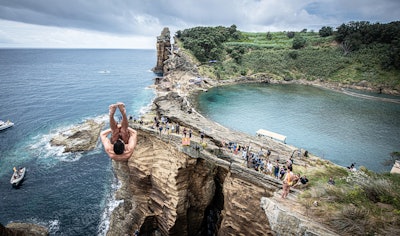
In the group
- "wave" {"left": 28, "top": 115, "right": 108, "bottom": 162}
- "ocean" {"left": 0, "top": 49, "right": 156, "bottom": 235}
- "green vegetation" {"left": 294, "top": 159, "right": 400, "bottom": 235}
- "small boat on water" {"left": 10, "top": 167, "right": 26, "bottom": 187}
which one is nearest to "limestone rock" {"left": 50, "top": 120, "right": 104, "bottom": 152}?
"wave" {"left": 28, "top": 115, "right": 108, "bottom": 162}

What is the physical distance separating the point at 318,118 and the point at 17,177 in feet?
198

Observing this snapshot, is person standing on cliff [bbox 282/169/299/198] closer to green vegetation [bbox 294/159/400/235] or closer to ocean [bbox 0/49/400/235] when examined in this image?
green vegetation [bbox 294/159/400/235]

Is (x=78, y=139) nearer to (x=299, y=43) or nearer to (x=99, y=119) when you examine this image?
(x=99, y=119)

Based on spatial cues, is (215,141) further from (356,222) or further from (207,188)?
(356,222)

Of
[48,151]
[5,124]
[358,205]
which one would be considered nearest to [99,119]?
[48,151]

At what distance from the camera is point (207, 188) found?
20.8m

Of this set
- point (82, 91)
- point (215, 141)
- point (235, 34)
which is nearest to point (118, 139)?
point (215, 141)

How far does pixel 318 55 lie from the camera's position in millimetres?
94375

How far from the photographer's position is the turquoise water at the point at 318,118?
120 feet

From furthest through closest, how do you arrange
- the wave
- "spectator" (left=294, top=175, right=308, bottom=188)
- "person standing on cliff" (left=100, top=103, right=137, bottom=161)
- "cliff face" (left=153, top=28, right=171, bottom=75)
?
1. "cliff face" (left=153, top=28, right=171, bottom=75)
2. the wave
3. "spectator" (left=294, top=175, right=308, bottom=188)
4. "person standing on cliff" (left=100, top=103, right=137, bottom=161)

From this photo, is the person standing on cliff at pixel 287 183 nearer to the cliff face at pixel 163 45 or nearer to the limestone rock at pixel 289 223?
the limestone rock at pixel 289 223

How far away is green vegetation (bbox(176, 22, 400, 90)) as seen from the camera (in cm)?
7838

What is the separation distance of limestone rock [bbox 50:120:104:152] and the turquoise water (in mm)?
25761

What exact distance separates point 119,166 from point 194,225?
497 inches
